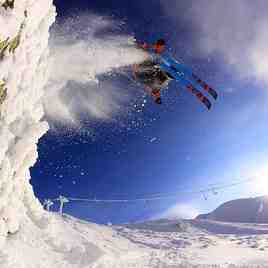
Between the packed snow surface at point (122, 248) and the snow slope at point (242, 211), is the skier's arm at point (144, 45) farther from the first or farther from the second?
the snow slope at point (242, 211)

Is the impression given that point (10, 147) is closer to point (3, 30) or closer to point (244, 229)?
point (3, 30)

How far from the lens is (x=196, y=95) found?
17984 mm

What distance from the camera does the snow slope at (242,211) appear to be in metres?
91.5

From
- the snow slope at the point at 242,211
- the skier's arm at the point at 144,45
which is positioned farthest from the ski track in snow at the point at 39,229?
the snow slope at the point at 242,211

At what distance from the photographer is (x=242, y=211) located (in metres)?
97.0

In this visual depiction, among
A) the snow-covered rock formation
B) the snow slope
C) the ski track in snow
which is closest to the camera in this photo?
the snow-covered rock formation

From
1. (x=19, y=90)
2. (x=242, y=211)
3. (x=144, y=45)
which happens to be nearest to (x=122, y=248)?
(x=144, y=45)

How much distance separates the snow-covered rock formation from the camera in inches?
299

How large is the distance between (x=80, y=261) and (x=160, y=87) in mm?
11856

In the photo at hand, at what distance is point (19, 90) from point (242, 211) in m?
95.8

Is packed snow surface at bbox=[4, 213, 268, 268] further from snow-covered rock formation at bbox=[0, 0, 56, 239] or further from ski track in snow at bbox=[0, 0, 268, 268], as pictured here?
snow-covered rock formation at bbox=[0, 0, 56, 239]

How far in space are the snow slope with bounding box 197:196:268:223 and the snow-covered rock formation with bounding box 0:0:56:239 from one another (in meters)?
85.8

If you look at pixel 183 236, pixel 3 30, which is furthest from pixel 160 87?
pixel 183 236

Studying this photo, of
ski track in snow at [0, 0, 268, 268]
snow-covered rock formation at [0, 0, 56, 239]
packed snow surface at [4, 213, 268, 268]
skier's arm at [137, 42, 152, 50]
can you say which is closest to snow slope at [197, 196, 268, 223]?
ski track in snow at [0, 0, 268, 268]
